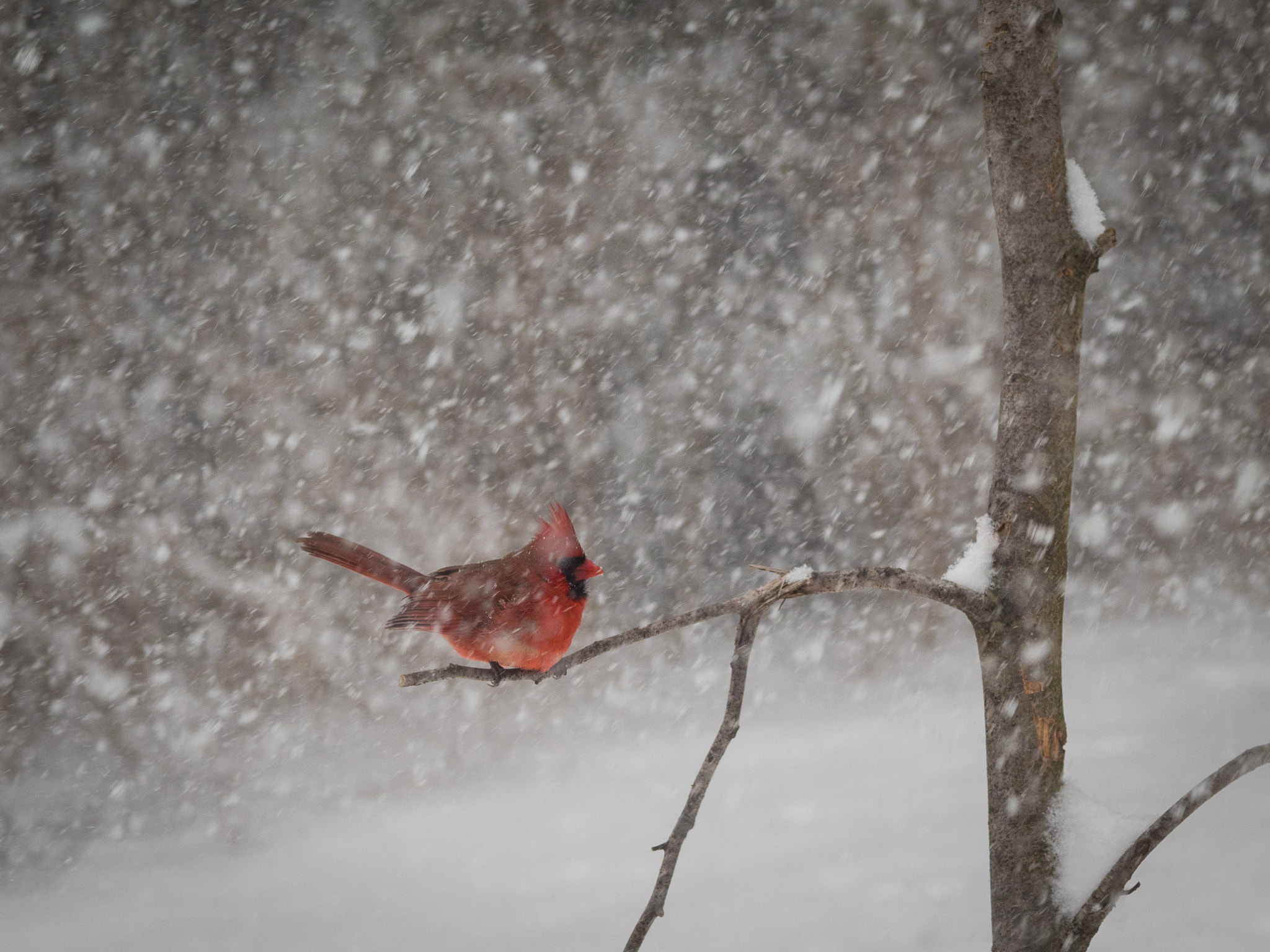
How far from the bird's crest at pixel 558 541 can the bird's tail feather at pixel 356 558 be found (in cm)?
14

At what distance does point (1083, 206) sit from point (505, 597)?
1.93ft

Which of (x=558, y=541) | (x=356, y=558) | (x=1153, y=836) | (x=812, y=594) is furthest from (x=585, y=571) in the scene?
(x=1153, y=836)

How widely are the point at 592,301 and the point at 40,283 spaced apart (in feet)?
3.44

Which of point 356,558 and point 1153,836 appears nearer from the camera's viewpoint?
point 1153,836

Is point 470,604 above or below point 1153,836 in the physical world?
above

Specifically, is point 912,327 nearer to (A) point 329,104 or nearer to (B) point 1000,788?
(A) point 329,104

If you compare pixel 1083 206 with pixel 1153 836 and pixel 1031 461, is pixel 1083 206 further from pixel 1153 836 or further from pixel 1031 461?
pixel 1153 836

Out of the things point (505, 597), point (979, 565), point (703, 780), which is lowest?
point (703, 780)

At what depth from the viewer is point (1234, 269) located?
195 cm

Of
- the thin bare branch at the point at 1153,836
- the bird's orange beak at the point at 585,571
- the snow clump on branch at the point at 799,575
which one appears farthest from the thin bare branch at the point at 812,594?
the bird's orange beak at the point at 585,571

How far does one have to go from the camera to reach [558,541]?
35.0 inches

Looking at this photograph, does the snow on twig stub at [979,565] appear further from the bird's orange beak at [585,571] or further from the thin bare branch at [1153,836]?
the bird's orange beak at [585,571]

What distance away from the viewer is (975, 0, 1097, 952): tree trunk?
589mm

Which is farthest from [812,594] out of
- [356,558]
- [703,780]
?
[356,558]
